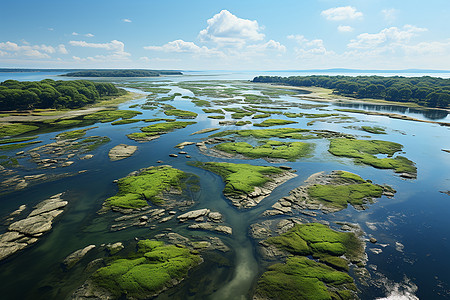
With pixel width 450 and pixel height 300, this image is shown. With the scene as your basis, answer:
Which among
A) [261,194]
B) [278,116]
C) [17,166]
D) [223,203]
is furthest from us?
[278,116]

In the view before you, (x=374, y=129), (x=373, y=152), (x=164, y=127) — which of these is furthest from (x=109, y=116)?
(x=374, y=129)

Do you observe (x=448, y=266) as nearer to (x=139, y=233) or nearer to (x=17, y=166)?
(x=139, y=233)

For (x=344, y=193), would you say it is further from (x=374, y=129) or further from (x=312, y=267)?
(x=374, y=129)

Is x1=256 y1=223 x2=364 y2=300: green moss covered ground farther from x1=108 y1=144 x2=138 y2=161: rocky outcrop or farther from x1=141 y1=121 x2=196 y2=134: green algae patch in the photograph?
x1=141 y1=121 x2=196 y2=134: green algae patch

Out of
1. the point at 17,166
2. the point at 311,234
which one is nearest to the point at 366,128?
the point at 311,234

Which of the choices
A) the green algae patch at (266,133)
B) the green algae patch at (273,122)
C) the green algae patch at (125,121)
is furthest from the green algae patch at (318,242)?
the green algae patch at (125,121)

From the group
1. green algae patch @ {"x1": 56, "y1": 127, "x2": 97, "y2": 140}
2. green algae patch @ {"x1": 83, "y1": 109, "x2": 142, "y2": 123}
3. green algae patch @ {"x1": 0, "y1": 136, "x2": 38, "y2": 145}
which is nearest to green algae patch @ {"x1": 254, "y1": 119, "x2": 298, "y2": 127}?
green algae patch @ {"x1": 83, "y1": 109, "x2": 142, "y2": 123}

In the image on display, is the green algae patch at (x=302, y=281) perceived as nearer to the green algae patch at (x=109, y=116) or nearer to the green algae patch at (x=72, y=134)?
the green algae patch at (x=72, y=134)

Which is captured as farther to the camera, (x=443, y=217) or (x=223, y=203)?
(x=223, y=203)
